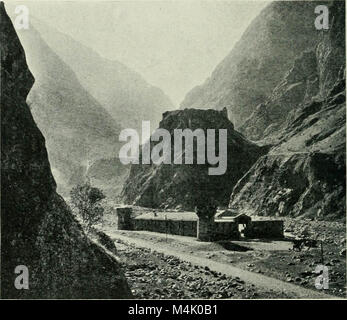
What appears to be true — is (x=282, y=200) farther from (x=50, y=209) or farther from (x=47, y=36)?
(x=47, y=36)

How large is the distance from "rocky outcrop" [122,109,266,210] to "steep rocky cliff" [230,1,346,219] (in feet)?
33.5

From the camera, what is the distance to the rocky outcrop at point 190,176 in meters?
103

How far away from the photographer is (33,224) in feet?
68.3

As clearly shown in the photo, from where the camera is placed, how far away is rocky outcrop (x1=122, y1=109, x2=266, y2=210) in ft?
339

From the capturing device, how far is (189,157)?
106938 mm

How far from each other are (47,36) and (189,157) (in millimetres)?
88173

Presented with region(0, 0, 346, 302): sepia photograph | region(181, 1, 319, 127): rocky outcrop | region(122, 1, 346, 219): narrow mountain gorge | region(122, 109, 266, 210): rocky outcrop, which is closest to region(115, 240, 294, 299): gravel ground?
region(0, 0, 346, 302): sepia photograph

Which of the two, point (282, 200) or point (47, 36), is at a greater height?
point (47, 36)

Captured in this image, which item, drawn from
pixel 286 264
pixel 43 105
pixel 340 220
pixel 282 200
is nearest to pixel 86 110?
pixel 43 105

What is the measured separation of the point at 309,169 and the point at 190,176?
122 feet

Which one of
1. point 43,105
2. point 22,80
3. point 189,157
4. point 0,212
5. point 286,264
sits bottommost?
point 286,264

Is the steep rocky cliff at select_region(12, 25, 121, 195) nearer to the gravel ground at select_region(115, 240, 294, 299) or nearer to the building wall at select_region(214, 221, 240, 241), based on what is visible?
the building wall at select_region(214, 221, 240, 241)

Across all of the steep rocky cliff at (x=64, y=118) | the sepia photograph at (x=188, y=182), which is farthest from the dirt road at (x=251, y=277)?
the steep rocky cliff at (x=64, y=118)

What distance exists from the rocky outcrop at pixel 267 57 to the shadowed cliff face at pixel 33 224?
14195cm
